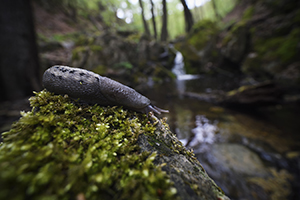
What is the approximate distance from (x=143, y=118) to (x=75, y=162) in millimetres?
992

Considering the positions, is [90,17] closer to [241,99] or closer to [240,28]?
[240,28]

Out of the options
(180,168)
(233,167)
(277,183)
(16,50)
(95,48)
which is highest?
(95,48)

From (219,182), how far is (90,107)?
11.4 feet

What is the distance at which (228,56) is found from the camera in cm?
1146

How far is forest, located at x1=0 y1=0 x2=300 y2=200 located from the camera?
94cm

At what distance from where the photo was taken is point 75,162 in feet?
3.29

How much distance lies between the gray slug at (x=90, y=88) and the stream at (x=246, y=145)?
3091 mm

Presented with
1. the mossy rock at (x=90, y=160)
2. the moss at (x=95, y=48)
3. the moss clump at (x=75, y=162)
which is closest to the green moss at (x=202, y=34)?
the moss at (x=95, y=48)

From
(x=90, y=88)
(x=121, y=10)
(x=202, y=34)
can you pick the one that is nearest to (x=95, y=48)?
(x=90, y=88)

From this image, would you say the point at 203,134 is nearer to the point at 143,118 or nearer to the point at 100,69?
the point at 143,118

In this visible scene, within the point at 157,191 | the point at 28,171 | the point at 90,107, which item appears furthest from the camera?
the point at 90,107

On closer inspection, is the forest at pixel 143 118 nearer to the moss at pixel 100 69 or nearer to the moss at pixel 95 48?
the moss at pixel 100 69

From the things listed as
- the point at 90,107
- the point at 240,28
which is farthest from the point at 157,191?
the point at 240,28

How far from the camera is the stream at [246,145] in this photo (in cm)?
293
